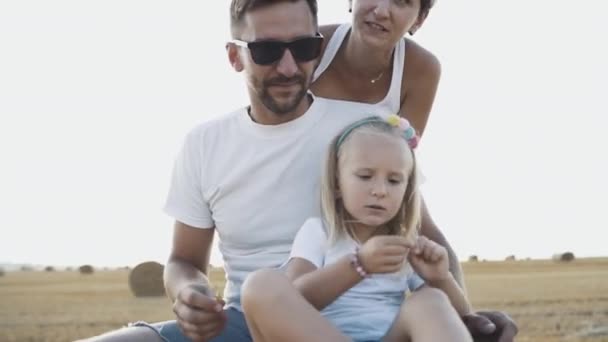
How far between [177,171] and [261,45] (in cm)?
61

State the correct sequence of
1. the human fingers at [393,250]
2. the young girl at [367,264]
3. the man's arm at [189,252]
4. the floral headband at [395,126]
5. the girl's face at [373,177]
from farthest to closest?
the man's arm at [189,252] → the floral headband at [395,126] → the girl's face at [373,177] → the human fingers at [393,250] → the young girl at [367,264]

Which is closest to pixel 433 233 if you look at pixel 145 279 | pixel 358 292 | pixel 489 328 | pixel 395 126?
pixel 395 126

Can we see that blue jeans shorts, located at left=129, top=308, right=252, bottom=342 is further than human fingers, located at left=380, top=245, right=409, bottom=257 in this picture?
Yes

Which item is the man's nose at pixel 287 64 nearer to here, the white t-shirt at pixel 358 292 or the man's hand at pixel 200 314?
the white t-shirt at pixel 358 292

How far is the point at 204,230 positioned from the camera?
4.05 meters

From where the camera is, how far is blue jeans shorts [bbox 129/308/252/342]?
3.78 meters

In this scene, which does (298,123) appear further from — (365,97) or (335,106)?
(365,97)

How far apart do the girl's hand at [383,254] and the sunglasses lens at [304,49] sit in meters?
0.89

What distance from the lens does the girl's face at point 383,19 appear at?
14.0 feet

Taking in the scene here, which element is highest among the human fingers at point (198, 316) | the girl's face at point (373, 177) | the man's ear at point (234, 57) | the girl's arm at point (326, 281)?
the man's ear at point (234, 57)

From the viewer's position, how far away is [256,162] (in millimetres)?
3914

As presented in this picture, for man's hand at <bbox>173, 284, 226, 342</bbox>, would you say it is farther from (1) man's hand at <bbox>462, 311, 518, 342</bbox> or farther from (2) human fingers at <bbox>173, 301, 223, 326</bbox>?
(1) man's hand at <bbox>462, 311, 518, 342</bbox>

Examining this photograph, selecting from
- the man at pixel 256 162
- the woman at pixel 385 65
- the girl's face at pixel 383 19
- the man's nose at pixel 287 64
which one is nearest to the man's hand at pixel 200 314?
the man at pixel 256 162

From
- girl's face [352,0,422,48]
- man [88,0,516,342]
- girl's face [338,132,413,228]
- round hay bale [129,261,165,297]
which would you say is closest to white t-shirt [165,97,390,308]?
man [88,0,516,342]
